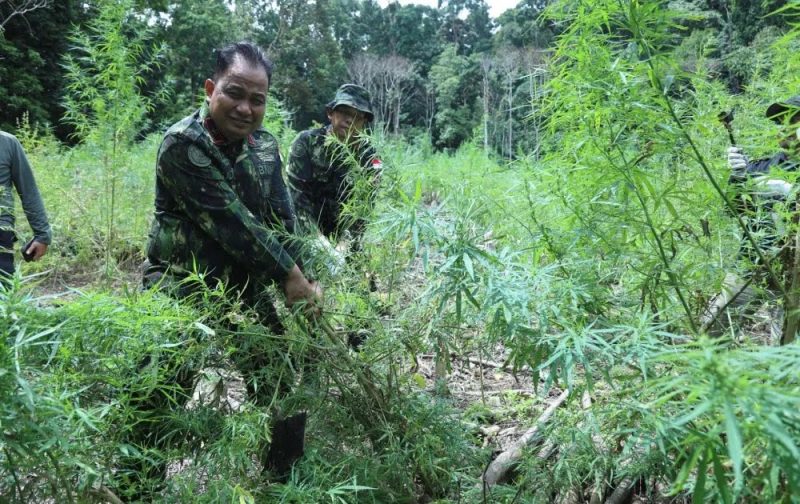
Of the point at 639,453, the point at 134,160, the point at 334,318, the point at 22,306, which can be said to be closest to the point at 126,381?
the point at 22,306

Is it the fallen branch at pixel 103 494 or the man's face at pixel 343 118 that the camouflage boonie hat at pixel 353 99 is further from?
the fallen branch at pixel 103 494

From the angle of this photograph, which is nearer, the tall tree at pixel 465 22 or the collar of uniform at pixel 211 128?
the collar of uniform at pixel 211 128

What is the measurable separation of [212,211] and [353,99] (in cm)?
169

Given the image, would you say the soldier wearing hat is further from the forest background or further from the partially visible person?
the partially visible person

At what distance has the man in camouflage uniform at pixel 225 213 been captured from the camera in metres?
1.86

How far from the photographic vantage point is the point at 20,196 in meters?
2.99

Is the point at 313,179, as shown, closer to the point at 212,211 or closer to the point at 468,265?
the point at 212,211

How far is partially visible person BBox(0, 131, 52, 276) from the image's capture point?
2.78 metres

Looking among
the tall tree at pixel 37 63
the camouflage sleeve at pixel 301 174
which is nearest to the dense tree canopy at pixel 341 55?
the tall tree at pixel 37 63

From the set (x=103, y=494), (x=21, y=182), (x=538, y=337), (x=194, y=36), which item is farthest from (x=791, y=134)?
(x=194, y=36)

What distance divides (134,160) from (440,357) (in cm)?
617

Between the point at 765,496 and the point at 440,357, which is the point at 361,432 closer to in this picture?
the point at 440,357

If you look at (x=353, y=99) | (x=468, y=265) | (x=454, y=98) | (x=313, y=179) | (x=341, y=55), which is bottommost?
(x=454, y=98)

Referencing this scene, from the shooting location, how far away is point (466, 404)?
3.05m
